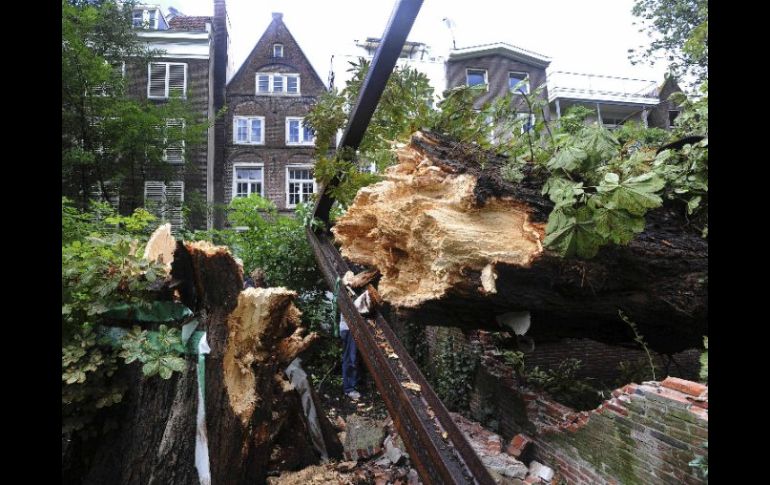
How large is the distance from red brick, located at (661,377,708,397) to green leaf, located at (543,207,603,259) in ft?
4.51

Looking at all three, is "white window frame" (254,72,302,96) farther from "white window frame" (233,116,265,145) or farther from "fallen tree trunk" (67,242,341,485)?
"fallen tree trunk" (67,242,341,485)

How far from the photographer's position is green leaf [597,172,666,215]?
194 centimetres

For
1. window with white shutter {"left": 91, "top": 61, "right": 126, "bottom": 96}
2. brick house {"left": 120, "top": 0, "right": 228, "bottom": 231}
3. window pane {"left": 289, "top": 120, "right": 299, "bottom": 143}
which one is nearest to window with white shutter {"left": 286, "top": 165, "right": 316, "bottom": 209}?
window pane {"left": 289, "top": 120, "right": 299, "bottom": 143}

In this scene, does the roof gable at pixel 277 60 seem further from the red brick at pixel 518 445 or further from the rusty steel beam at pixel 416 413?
the rusty steel beam at pixel 416 413

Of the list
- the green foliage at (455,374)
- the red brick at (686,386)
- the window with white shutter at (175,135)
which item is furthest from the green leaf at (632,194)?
the window with white shutter at (175,135)

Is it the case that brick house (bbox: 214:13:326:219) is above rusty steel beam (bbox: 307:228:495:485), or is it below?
above

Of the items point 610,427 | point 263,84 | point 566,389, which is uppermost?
point 263,84

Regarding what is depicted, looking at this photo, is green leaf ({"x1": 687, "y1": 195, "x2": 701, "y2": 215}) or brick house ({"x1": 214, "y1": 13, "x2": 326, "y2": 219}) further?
brick house ({"x1": 214, "y1": 13, "x2": 326, "y2": 219})

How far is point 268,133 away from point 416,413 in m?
19.3

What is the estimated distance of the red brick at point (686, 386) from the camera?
266cm

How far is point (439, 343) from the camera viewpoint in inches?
267

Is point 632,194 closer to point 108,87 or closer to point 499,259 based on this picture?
point 499,259

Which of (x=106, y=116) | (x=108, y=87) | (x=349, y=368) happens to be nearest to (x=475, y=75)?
(x=108, y=87)

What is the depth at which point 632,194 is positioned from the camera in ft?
6.47
